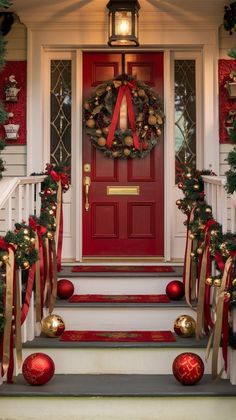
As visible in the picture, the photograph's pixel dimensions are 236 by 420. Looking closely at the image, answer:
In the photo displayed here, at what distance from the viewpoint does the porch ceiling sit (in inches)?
254

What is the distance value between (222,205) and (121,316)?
1133mm

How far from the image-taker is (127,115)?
6691 mm

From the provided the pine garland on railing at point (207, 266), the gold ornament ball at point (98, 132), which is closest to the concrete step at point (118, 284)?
the pine garland on railing at point (207, 266)

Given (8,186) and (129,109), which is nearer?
(8,186)

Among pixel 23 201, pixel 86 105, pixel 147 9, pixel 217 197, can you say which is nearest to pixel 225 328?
pixel 217 197

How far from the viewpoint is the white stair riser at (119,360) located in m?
4.62

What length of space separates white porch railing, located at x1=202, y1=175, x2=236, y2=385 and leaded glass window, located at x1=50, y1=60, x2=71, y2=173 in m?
1.84

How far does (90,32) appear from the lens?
21.7ft

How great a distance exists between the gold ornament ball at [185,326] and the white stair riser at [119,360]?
0.73 ft

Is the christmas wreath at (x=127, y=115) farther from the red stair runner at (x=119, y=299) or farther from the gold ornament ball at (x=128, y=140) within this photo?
the red stair runner at (x=119, y=299)

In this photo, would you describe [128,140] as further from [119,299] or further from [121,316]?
[121,316]

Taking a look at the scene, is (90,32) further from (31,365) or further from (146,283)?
(31,365)

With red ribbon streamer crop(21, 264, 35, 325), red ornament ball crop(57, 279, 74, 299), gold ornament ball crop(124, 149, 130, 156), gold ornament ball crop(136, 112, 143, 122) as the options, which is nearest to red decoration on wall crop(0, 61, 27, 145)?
gold ornament ball crop(124, 149, 130, 156)

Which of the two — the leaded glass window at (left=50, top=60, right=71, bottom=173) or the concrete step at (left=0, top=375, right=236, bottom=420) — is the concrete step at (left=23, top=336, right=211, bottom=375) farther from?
the leaded glass window at (left=50, top=60, right=71, bottom=173)
